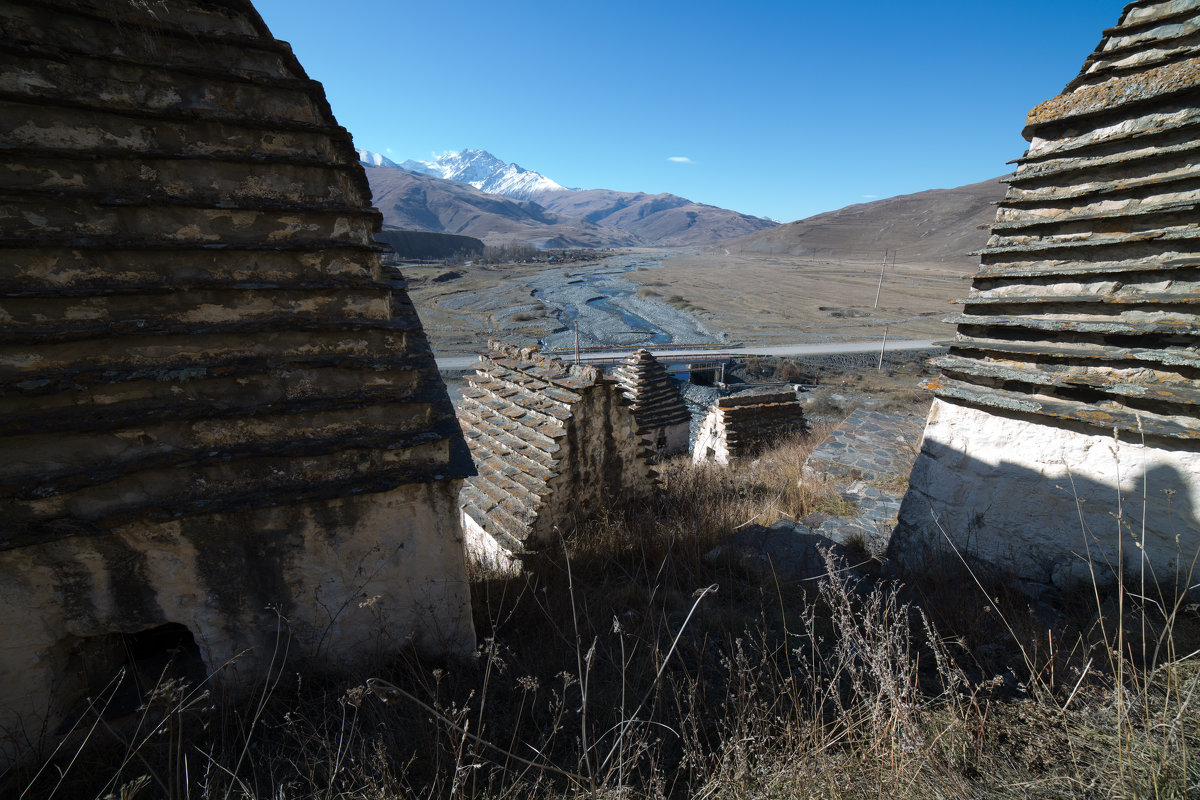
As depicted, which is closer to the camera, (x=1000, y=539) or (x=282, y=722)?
(x=282, y=722)

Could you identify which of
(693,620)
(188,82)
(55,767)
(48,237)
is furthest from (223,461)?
(693,620)

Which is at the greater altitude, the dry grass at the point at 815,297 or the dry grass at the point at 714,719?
the dry grass at the point at 815,297

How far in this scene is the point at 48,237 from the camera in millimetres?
2188

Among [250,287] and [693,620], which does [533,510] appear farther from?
[250,287]

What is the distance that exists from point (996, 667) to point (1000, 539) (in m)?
1.64

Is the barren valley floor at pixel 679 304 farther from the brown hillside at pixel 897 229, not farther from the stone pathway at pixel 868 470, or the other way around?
the brown hillside at pixel 897 229

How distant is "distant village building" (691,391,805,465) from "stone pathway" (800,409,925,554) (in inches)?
67.3

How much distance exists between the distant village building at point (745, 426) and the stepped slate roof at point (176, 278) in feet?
36.6

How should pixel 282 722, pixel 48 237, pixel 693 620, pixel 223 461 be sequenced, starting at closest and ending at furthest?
pixel 48 237 < pixel 223 461 < pixel 282 722 < pixel 693 620

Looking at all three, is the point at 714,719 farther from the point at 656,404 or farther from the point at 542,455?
the point at 656,404

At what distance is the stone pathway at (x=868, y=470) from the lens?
21.9 feet

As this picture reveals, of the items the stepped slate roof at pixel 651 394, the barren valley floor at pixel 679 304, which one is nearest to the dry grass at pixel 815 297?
the barren valley floor at pixel 679 304

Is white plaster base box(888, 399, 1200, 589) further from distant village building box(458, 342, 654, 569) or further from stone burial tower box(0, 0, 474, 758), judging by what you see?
stone burial tower box(0, 0, 474, 758)

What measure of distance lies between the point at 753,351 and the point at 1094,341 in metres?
31.4
